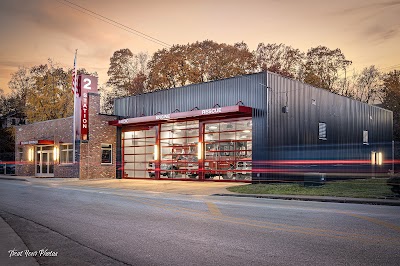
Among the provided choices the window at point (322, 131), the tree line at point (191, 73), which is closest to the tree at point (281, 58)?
the tree line at point (191, 73)

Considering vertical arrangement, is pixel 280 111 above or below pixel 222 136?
above

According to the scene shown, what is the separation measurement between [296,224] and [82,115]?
26582 mm

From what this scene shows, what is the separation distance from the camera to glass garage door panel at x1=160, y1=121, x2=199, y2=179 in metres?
30.2

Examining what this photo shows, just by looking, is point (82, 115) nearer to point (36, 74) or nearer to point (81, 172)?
point (81, 172)

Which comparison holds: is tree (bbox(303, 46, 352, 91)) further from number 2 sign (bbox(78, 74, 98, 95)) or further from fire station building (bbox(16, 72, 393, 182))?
number 2 sign (bbox(78, 74, 98, 95))

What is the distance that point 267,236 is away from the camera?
27.6 feet

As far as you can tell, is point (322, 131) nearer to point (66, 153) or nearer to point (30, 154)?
point (66, 153)

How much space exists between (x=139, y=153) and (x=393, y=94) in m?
43.3

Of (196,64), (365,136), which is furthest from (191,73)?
(365,136)

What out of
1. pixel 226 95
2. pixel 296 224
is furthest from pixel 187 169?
pixel 296 224

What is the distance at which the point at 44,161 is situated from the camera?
4028 centimetres

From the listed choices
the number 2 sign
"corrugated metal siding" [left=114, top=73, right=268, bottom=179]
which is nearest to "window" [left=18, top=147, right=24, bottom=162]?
the number 2 sign

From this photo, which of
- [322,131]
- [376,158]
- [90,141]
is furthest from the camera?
[376,158]

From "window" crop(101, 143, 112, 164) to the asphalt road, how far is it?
21.4m
